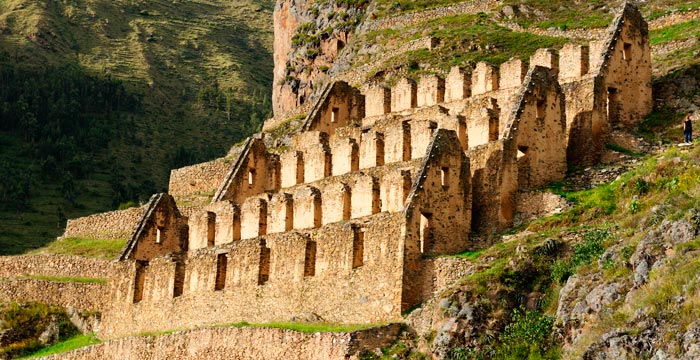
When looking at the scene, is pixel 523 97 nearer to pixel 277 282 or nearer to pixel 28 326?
pixel 277 282

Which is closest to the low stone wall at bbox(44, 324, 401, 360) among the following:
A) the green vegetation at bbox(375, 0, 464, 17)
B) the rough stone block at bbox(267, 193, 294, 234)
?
the rough stone block at bbox(267, 193, 294, 234)

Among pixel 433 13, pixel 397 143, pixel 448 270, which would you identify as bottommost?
pixel 448 270

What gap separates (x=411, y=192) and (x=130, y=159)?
75.6 meters

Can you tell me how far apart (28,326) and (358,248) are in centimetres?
1760

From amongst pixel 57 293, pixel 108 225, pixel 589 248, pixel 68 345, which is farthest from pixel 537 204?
pixel 108 225

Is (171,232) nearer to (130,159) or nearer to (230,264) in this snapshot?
(230,264)

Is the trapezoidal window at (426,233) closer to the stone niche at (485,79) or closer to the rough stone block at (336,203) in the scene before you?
the rough stone block at (336,203)

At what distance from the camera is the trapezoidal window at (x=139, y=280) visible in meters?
49.1

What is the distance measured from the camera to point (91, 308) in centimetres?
5278

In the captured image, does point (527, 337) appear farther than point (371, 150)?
No

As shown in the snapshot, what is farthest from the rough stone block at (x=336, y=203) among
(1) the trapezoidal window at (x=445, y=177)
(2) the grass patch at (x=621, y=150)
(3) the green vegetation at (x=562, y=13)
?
(3) the green vegetation at (x=562, y=13)

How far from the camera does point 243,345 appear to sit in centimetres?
4047

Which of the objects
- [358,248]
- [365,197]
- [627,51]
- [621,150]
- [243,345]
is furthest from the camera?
[627,51]

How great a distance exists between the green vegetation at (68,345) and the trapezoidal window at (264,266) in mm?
7950
